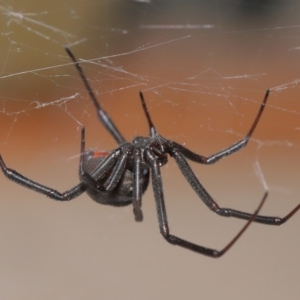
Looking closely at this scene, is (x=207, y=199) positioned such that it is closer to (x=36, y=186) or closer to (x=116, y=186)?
(x=116, y=186)

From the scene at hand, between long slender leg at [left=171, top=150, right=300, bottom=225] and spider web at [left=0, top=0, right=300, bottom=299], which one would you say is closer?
long slender leg at [left=171, top=150, right=300, bottom=225]

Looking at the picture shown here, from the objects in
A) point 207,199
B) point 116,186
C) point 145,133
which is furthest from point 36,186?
point 145,133

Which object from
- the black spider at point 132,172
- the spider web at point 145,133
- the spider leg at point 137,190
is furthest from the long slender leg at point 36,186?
the spider web at point 145,133

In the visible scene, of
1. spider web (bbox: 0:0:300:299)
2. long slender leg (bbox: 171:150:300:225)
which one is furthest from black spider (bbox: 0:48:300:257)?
spider web (bbox: 0:0:300:299)

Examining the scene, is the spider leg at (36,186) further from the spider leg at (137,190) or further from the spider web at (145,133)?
the spider web at (145,133)

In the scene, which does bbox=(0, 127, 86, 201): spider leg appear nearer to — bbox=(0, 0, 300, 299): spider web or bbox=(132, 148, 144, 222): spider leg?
bbox=(132, 148, 144, 222): spider leg

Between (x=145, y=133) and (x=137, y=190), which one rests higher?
(x=145, y=133)

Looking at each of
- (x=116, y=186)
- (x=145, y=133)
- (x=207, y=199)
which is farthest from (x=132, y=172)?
(x=145, y=133)

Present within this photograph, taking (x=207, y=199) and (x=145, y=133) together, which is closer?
(x=207, y=199)
